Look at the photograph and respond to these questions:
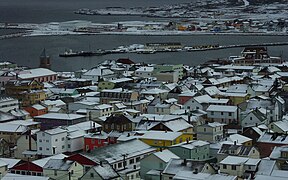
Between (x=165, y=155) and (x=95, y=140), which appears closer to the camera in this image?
(x=165, y=155)

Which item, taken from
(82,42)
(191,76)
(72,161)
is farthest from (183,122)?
(82,42)

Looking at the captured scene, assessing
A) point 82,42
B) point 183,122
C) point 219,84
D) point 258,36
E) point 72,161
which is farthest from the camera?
point 258,36

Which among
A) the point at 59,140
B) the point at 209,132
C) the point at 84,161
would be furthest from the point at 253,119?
the point at 84,161

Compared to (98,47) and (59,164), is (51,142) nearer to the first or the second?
(59,164)

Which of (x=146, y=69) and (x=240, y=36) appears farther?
(x=240, y=36)

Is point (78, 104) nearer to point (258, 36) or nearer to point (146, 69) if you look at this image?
point (146, 69)

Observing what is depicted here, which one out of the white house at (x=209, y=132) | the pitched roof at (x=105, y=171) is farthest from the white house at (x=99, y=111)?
the pitched roof at (x=105, y=171)

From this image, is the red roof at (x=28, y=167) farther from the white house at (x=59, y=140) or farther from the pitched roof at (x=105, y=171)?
the white house at (x=59, y=140)

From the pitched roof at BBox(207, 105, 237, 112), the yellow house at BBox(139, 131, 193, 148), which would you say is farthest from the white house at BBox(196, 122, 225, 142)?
the pitched roof at BBox(207, 105, 237, 112)
